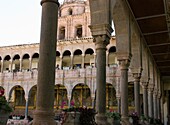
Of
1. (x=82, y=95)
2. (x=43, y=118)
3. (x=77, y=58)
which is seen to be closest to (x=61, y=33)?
(x=77, y=58)

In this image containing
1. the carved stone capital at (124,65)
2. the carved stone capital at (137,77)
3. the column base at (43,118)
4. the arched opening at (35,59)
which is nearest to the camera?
the column base at (43,118)

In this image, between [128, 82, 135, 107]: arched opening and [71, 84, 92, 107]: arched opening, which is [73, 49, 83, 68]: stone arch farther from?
[128, 82, 135, 107]: arched opening

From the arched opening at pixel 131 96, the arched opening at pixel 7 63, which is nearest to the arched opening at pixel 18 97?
the arched opening at pixel 7 63

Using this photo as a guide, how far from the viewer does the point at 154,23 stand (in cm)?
1274

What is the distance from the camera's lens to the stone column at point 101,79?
7.00 m

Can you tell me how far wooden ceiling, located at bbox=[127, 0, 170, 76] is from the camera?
11.0 meters

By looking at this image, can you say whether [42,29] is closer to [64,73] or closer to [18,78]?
[64,73]

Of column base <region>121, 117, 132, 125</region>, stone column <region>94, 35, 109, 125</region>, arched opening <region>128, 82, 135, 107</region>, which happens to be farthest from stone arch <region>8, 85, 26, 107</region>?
stone column <region>94, 35, 109, 125</region>

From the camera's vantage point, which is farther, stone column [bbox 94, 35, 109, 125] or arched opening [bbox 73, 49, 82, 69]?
arched opening [bbox 73, 49, 82, 69]

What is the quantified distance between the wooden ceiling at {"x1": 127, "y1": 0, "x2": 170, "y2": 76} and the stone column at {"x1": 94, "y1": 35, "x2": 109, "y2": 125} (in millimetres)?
4026

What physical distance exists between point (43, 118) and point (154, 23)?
10107mm

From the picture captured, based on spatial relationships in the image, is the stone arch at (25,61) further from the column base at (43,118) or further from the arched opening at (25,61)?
the column base at (43,118)

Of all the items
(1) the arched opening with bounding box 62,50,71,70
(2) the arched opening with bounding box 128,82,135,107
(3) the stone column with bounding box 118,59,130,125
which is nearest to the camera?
(3) the stone column with bounding box 118,59,130,125

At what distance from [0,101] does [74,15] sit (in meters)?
31.9
